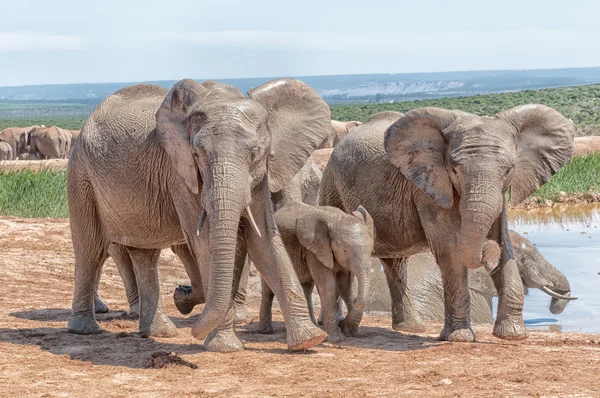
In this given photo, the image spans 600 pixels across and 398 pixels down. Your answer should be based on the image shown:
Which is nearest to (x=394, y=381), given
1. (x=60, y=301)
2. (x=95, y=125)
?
(x=95, y=125)

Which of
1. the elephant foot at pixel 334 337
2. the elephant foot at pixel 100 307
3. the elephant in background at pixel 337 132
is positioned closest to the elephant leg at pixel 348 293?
the elephant foot at pixel 334 337

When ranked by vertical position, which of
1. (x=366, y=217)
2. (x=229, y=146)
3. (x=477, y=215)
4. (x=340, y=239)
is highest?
(x=229, y=146)

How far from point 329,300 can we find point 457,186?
131 cm

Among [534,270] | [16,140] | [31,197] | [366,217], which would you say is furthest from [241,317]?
[16,140]

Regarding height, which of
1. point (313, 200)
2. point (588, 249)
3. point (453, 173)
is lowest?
point (588, 249)

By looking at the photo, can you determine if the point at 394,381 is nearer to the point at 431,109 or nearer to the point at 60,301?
the point at 431,109

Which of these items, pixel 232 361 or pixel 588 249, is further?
pixel 588 249

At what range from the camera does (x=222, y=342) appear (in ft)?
25.2

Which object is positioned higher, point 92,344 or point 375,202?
point 375,202

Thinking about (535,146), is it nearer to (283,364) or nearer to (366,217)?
(366,217)

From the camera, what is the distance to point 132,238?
855 cm

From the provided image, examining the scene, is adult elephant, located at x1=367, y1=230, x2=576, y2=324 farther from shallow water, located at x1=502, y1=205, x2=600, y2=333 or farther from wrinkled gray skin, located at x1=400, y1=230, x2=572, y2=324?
shallow water, located at x1=502, y1=205, x2=600, y2=333

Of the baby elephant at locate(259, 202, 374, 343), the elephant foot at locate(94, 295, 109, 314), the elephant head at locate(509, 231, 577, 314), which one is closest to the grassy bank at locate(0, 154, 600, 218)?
the elephant foot at locate(94, 295, 109, 314)

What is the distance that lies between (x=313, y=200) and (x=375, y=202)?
3.48 metres
